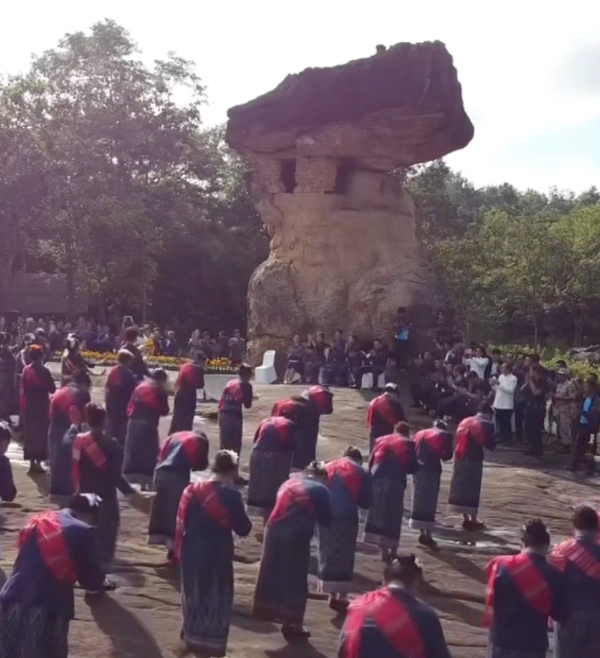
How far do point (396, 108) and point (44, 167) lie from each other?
15656 mm

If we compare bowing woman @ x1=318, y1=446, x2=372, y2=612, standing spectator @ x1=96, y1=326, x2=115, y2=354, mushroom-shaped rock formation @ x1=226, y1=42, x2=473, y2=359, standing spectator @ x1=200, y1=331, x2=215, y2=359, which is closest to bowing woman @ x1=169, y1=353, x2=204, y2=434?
bowing woman @ x1=318, y1=446, x2=372, y2=612

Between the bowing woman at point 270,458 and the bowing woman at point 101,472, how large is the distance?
1990 millimetres

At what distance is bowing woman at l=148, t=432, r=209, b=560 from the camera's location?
8883 mm

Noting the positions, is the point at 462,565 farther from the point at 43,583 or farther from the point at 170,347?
the point at 170,347

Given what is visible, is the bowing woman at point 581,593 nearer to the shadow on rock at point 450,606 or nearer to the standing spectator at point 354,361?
the shadow on rock at point 450,606

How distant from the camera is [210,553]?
7125mm

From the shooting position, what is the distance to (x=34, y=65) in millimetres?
40906

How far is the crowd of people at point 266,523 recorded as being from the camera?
5754 millimetres

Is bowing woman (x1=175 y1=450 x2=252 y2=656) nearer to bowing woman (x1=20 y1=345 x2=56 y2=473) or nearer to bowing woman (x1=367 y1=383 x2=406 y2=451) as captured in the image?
bowing woman (x1=367 y1=383 x2=406 y2=451)

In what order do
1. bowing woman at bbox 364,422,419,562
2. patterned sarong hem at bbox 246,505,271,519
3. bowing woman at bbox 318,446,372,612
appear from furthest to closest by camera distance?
patterned sarong hem at bbox 246,505,271,519, bowing woman at bbox 364,422,419,562, bowing woman at bbox 318,446,372,612

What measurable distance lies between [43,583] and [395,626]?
215cm

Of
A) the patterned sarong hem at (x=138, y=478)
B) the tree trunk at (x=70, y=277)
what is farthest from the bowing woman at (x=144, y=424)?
the tree trunk at (x=70, y=277)

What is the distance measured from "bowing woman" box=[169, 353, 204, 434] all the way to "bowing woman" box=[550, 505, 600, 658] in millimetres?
7265

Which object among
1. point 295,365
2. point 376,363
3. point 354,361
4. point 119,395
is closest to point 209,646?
point 119,395
